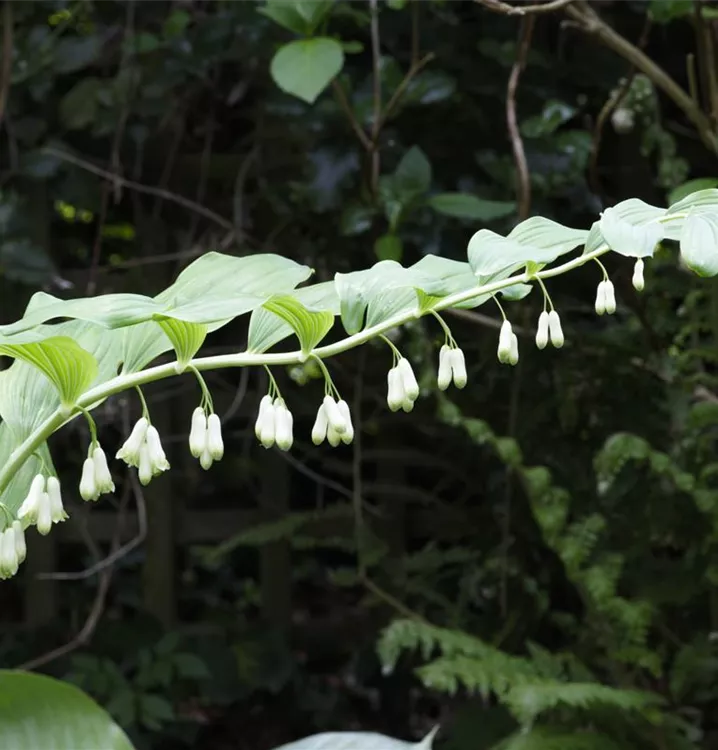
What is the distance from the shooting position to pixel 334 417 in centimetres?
52

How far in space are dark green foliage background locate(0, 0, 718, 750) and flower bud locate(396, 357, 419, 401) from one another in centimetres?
67

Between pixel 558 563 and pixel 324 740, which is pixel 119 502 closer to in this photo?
pixel 558 563

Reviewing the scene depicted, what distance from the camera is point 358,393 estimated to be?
162 cm

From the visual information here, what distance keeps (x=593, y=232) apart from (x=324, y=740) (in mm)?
416

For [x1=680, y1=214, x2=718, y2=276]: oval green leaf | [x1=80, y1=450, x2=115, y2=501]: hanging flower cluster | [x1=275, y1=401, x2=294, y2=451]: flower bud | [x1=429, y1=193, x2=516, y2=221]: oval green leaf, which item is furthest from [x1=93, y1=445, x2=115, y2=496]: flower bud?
[x1=429, y1=193, x2=516, y2=221]: oval green leaf

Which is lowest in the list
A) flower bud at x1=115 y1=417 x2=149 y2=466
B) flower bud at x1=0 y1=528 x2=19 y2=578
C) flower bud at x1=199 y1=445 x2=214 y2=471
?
flower bud at x1=0 y1=528 x2=19 y2=578

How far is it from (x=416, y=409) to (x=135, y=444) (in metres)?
1.20

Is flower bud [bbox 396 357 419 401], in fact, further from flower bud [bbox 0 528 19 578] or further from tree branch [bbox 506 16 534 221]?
tree branch [bbox 506 16 534 221]

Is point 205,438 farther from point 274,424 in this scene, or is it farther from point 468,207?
point 468,207

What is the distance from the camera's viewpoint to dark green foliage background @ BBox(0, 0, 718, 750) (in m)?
1.28

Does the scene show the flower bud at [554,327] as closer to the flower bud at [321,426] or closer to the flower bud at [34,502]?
the flower bud at [321,426]

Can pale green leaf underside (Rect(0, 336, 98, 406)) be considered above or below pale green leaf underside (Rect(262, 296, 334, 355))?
below

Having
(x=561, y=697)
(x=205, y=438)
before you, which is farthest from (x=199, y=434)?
(x=561, y=697)

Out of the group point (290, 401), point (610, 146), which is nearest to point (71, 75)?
point (290, 401)
